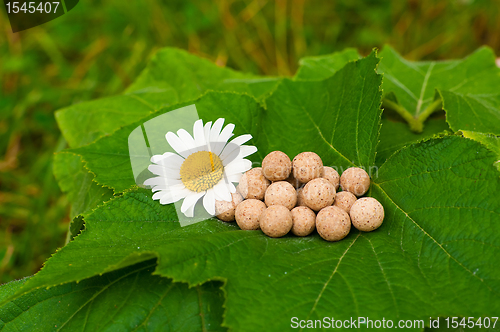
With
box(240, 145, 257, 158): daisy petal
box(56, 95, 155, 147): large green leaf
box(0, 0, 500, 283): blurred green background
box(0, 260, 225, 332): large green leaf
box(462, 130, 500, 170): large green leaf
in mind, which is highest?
box(0, 0, 500, 283): blurred green background

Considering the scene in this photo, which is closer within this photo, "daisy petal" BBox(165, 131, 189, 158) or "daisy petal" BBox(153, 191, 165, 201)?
"daisy petal" BBox(153, 191, 165, 201)

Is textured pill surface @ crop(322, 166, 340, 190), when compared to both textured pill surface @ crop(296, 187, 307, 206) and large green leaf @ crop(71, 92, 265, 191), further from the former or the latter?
large green leaf @ crop(71, 92, 265, 191)

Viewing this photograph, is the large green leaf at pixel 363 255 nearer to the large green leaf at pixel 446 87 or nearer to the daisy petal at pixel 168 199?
the daisy petal at pixel 168 199

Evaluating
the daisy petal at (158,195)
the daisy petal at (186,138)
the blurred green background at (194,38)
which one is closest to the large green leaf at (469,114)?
the daisy petal at (186,138)

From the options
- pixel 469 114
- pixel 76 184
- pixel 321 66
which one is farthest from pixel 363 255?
pixel 76 184

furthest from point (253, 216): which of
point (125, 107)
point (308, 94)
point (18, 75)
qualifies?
point (18, 75)

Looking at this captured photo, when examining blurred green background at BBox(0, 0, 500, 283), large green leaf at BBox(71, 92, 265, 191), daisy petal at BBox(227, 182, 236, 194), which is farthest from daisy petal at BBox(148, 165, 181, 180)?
blurred green background at BBox(0, 0, 500, 283)

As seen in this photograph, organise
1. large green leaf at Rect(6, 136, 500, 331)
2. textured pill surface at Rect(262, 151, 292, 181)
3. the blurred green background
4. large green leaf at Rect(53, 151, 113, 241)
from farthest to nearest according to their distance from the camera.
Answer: the blurred green background
large green leaf at Rect(53, 151, 113, 241)
textured pill surface at Rect(262, 151, 292, 181)
large green leaf at Rect(6, 136, 500, 331)

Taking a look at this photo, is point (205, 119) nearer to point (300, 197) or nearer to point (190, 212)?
point (190, 212)
